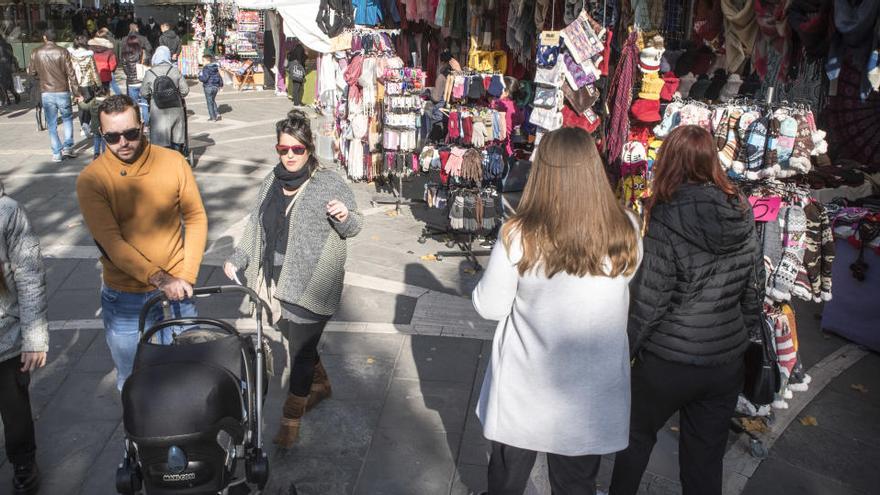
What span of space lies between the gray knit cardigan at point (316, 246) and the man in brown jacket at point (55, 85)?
369 inches

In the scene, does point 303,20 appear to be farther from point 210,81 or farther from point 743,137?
point 743,137

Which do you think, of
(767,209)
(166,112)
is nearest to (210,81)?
(166,112)

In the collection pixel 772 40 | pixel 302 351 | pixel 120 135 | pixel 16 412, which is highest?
pixel 772 40

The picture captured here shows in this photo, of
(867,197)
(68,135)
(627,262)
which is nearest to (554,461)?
(627,262)

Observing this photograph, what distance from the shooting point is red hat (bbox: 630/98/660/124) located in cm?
606

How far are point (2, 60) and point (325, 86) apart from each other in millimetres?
9801

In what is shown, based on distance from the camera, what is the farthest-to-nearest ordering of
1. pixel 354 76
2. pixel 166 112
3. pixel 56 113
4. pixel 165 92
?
1. pixel 56 113
2. pixel 166 112
3. pixel 165 92
4. pixel 354 76

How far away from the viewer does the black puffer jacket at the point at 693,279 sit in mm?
3207

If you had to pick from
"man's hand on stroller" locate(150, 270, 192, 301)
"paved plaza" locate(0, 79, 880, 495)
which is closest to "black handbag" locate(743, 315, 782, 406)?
"paved plaza" locate(0, 79, 880, 495)

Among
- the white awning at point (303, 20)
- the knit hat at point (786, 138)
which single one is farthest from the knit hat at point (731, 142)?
the white awning at point (303, 20)

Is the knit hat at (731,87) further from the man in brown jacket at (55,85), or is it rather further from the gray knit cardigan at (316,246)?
the man in brown jacket at (55,85)

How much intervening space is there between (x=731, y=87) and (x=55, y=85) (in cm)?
1054

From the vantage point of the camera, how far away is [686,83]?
6.27 m

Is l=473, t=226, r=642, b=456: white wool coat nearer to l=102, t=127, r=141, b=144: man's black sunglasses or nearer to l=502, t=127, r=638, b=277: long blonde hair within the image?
l=502, t=127, r=638, b=277: long blonde hair
